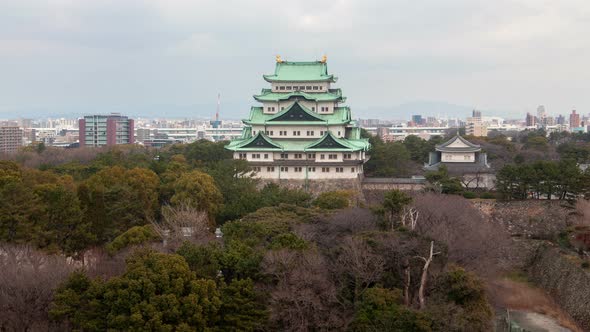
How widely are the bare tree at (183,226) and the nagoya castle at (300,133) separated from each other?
377 inches

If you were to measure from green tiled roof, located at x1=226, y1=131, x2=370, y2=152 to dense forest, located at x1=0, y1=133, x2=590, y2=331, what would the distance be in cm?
768

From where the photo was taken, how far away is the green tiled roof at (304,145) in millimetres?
36312

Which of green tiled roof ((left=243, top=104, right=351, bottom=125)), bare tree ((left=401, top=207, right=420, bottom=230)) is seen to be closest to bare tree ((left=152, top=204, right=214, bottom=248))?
bare tree ((left=401, top=207, right=420, bottom=230))

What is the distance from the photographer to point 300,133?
37.7 metres

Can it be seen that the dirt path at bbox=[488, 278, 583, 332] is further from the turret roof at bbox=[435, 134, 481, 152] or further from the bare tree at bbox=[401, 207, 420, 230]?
the turret roof at bbox=[435, 134, 481, 152]

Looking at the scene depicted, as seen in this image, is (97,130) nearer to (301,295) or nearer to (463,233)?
(463,233)

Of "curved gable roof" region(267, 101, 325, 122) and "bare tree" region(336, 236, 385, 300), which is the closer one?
"bare tree" region(336, 236, 385, 300)

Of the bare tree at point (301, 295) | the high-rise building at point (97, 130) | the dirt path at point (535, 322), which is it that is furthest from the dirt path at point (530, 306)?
the high-rise building at point (97, 130)

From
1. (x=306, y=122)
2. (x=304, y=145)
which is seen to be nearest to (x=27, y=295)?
(x=304, y=145)

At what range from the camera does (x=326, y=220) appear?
24.6 m

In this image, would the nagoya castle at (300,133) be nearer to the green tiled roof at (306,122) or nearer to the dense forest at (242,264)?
the green tiled roof at (306,122)

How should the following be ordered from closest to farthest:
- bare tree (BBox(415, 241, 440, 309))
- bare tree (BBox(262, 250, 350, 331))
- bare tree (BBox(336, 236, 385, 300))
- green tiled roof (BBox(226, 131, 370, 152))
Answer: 1. bare tree (BBox(262, 250, 350, 331))
2. bare tree (BBox(415, 241, 440, 309))
3. bare tree (BBox(336, 236, 385, 300))
4. green tiled roof (BBox(226, 131, 370, 152))

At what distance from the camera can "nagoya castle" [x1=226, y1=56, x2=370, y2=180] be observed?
36594 millimetres

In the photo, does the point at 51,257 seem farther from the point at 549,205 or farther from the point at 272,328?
the point at 549,205
